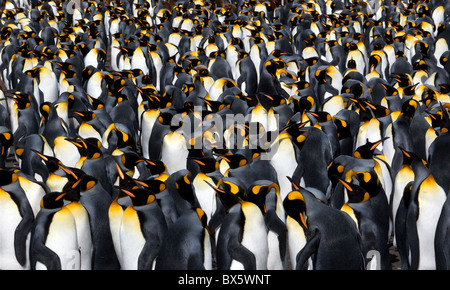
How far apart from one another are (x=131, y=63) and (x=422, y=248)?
18.5ft

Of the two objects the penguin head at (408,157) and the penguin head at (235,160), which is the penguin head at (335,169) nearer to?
the penguin head at (408,157)

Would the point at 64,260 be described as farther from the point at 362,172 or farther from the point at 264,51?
Result: the point at 264,51

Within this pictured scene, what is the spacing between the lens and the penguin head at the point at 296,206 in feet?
11.9

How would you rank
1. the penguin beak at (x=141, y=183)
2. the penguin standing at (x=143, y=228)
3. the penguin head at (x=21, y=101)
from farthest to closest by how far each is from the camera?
the penguin head at (x=21, y=101) → the penguin beak at (x=141, y=183) → the penguin standing at (x=143, y=228)

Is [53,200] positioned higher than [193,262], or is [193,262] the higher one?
[53,200]

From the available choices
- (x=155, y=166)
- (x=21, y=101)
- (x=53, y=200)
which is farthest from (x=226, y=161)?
(x=21, y=101)

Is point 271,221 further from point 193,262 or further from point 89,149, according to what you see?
point 89,149

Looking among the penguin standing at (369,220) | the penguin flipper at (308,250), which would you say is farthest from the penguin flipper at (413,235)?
the penguin flipper at (308,250)

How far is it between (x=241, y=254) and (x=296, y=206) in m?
0.43

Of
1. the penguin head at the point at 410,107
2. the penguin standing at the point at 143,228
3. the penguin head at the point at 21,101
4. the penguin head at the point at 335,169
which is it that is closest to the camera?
the penguin standing at the point at 143,228

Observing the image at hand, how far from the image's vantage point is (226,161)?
4586 mm

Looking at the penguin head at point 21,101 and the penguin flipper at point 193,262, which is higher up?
the penguin head at point 21,101

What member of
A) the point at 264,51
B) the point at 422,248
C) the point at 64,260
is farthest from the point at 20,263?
the point at 264,51
